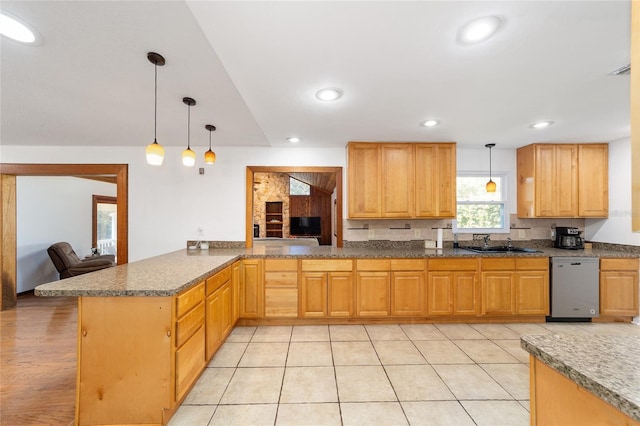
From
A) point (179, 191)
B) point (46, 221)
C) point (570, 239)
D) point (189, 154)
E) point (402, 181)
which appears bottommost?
point (570, 239)

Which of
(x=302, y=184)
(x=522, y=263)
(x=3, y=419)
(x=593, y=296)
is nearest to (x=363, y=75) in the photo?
(x=522, y=263)

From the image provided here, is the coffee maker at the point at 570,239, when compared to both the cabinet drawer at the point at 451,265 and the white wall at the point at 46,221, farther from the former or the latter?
the white wall at the point at 46,221

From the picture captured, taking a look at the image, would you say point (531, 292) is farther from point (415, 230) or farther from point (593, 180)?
point (593, 180)

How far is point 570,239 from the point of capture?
3.69 meters

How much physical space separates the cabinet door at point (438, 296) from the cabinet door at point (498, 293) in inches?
16.8

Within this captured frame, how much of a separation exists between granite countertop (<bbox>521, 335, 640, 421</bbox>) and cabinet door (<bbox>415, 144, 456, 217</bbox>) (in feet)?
8.80

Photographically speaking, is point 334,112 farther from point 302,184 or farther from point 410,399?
point 302,184

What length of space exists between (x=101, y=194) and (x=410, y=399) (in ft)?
25.1

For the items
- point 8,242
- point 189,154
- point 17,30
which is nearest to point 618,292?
point 189,154

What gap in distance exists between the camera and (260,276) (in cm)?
326

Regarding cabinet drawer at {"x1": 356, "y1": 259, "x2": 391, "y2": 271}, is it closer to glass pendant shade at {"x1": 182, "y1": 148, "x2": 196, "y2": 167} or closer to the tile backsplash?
the tile backsplash

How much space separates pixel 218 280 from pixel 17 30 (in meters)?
2.05

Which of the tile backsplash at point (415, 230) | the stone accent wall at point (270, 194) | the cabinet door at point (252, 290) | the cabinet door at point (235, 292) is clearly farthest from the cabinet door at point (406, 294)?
the stone accent wall at point (270, 194)

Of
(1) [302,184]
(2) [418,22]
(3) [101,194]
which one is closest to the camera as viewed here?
(2) [418,22]
